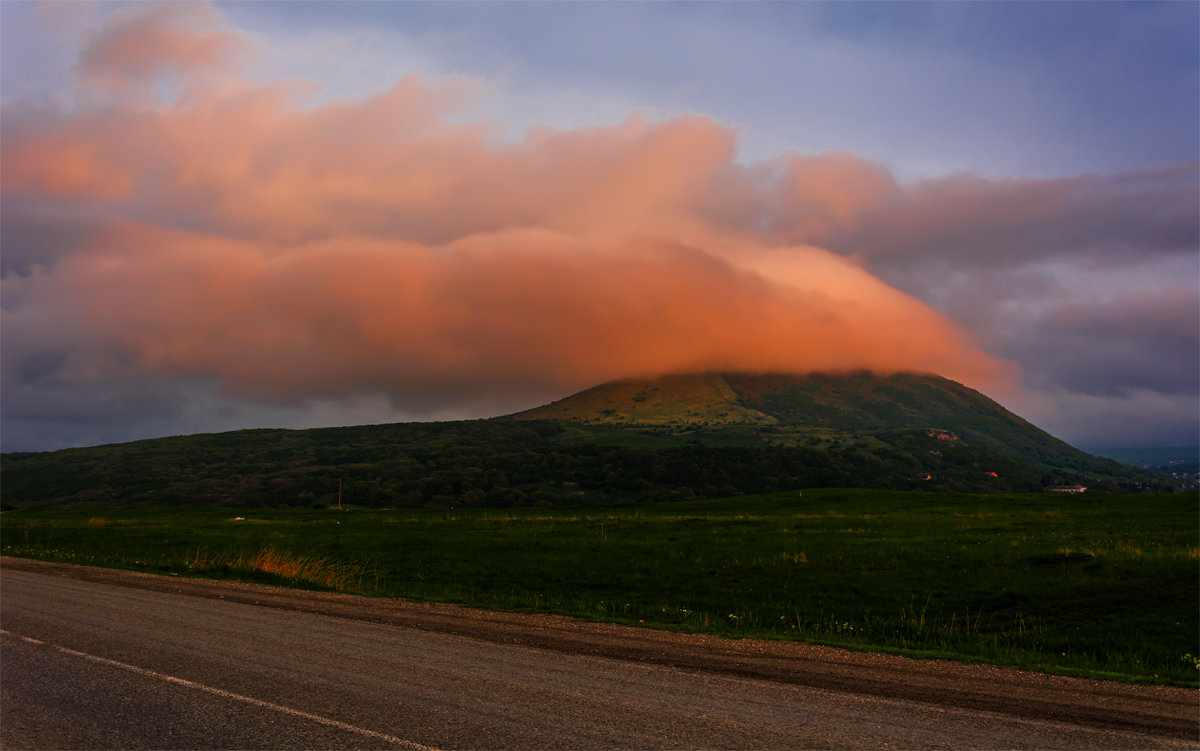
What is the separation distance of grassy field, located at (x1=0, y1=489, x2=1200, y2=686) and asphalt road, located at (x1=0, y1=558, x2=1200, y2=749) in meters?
3.45

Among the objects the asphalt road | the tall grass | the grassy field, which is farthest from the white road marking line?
the tall grass

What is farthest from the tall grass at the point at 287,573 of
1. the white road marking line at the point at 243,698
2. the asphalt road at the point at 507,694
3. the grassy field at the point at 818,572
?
the white road marking line at the point at 243,698

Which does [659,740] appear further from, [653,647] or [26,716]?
[26,716]

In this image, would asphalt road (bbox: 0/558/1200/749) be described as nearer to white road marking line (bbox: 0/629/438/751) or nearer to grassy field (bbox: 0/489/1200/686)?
white road marking line (bbox: 0/629/438/751)

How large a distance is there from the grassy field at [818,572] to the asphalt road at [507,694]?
345cm

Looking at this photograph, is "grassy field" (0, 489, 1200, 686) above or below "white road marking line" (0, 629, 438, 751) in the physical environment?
below

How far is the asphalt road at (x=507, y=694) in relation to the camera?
412 inches

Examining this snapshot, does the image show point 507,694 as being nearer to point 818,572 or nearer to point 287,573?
point 287,573

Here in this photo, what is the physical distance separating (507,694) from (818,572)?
3000 cm

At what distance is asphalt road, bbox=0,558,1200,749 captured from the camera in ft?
34.3

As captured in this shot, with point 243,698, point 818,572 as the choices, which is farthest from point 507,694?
point 818,572

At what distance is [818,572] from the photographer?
3881 centimetres

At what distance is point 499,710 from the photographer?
11.5 m

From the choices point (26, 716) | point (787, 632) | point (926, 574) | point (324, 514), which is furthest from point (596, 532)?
point (324, 514)
